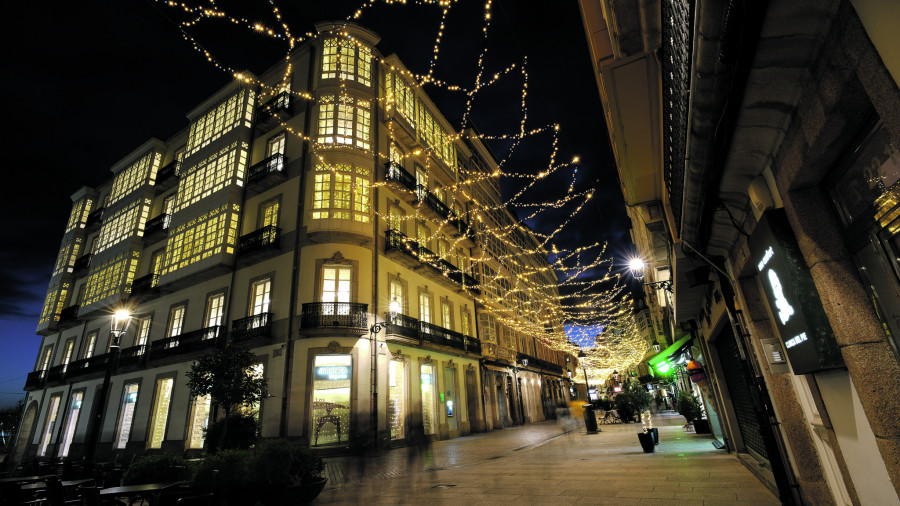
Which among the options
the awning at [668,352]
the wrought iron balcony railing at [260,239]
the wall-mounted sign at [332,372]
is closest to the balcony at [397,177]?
the wrought iron balcony railing at [260,239]

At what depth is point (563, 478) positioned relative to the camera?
7.47 metres

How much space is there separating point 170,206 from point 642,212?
26.5m

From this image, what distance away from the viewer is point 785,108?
2680mm

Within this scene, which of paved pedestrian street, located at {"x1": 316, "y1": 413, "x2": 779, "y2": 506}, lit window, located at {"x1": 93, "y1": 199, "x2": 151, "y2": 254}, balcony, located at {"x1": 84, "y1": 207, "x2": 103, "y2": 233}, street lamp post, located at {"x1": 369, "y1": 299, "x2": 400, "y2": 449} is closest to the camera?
paved pedestrian street, located at {"x1": 316, "y1": 413, "x2": 779, "y2": 506}

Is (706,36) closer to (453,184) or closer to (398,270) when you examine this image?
(398,270)

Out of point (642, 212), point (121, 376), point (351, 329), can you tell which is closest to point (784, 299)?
point (642, 212)

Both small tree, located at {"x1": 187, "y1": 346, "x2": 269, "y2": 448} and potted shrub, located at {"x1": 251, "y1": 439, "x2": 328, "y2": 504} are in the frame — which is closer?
potted shrub, located at {"x1": 251, "y1": 439, "x2": 328, "y2": 504}

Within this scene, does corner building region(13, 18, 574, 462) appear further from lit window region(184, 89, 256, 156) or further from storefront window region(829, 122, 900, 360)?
storefront window region(829, 122, 900, 360)

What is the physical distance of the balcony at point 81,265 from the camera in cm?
2781

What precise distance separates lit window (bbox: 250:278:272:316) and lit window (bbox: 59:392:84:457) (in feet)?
53.9

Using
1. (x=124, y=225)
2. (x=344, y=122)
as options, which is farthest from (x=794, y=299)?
(x=124, y=225)

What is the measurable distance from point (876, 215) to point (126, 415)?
92.4 ft

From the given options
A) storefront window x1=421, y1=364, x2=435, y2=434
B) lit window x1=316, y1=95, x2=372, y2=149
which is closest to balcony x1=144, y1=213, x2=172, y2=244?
lit window x1=316, y1=95, x2=372, y2=149

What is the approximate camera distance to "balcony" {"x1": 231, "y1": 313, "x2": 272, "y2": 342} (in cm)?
1547
